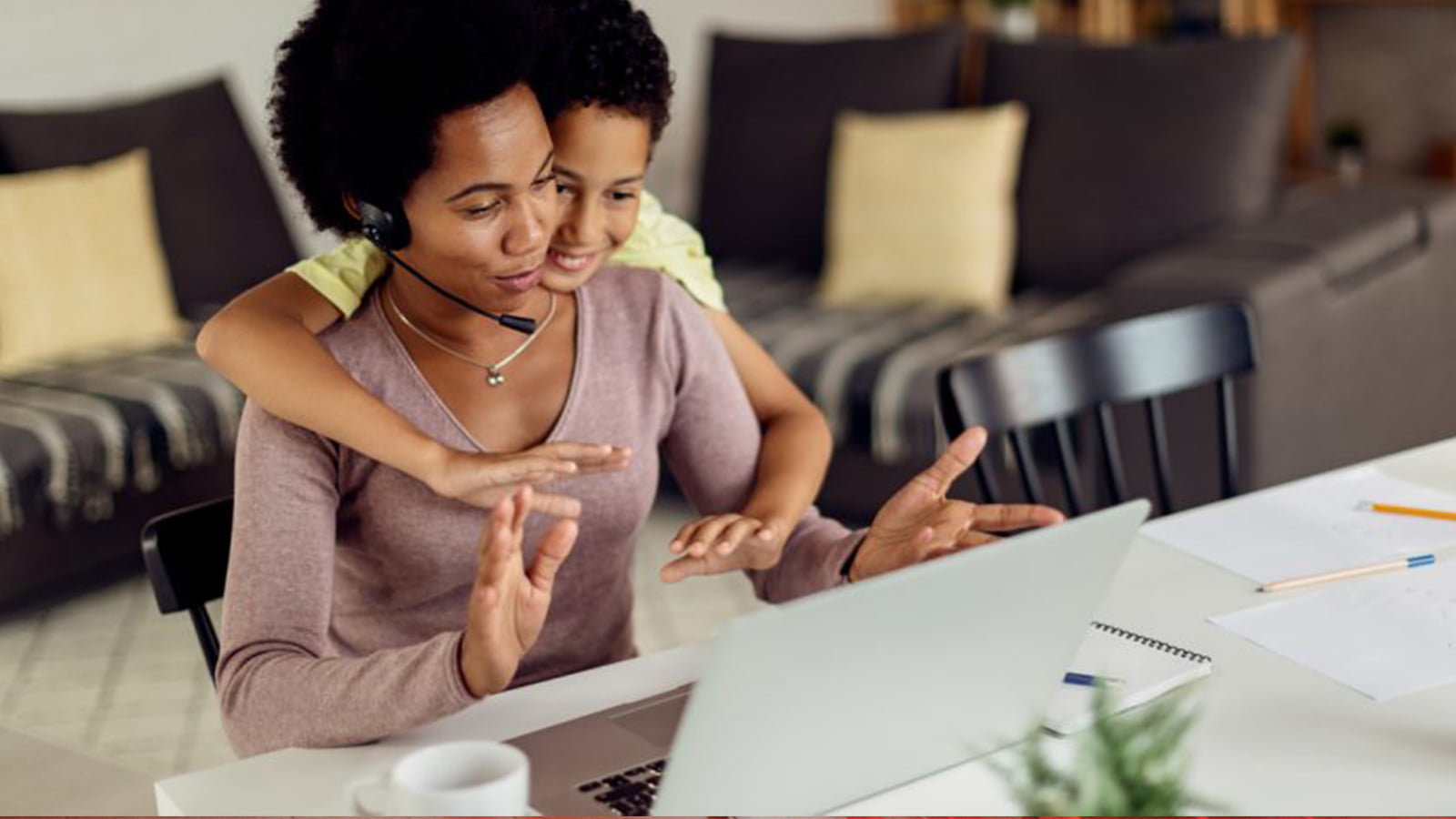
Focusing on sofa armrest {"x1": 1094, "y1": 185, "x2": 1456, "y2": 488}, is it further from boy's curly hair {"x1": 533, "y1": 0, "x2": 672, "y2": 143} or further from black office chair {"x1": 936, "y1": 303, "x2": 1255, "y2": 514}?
boy's curly hair {"x1": 533, "y1": 0, "x2": 672, "y2": 143}

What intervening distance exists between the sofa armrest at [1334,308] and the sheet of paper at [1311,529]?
1233 mm

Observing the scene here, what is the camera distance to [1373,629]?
1423 millimetres

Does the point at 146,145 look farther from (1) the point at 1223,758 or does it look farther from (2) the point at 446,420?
(1) the point at 1223,758

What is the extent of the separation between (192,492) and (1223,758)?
2.60 meters

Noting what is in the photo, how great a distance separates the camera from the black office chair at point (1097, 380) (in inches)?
75.5

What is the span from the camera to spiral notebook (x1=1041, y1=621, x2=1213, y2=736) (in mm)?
1271

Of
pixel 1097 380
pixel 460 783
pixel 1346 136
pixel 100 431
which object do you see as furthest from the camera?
pixel 1346 136

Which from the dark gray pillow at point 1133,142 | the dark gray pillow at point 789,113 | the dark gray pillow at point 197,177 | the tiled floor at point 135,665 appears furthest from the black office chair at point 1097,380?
the dark gray pillow at point 197,177

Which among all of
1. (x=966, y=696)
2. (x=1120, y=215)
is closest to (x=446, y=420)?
(x=966, y=696)

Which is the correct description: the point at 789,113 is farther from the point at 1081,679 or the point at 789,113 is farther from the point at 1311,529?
the point at 1081,679

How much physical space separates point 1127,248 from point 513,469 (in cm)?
258

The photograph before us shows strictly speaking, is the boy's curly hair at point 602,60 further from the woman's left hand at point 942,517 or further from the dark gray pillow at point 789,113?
the dark gray pillow at point 789,113

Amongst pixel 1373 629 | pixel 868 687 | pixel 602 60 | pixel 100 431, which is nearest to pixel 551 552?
pixel 868 687

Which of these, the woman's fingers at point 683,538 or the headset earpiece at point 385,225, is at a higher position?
the headset earpiece at point 385,225
